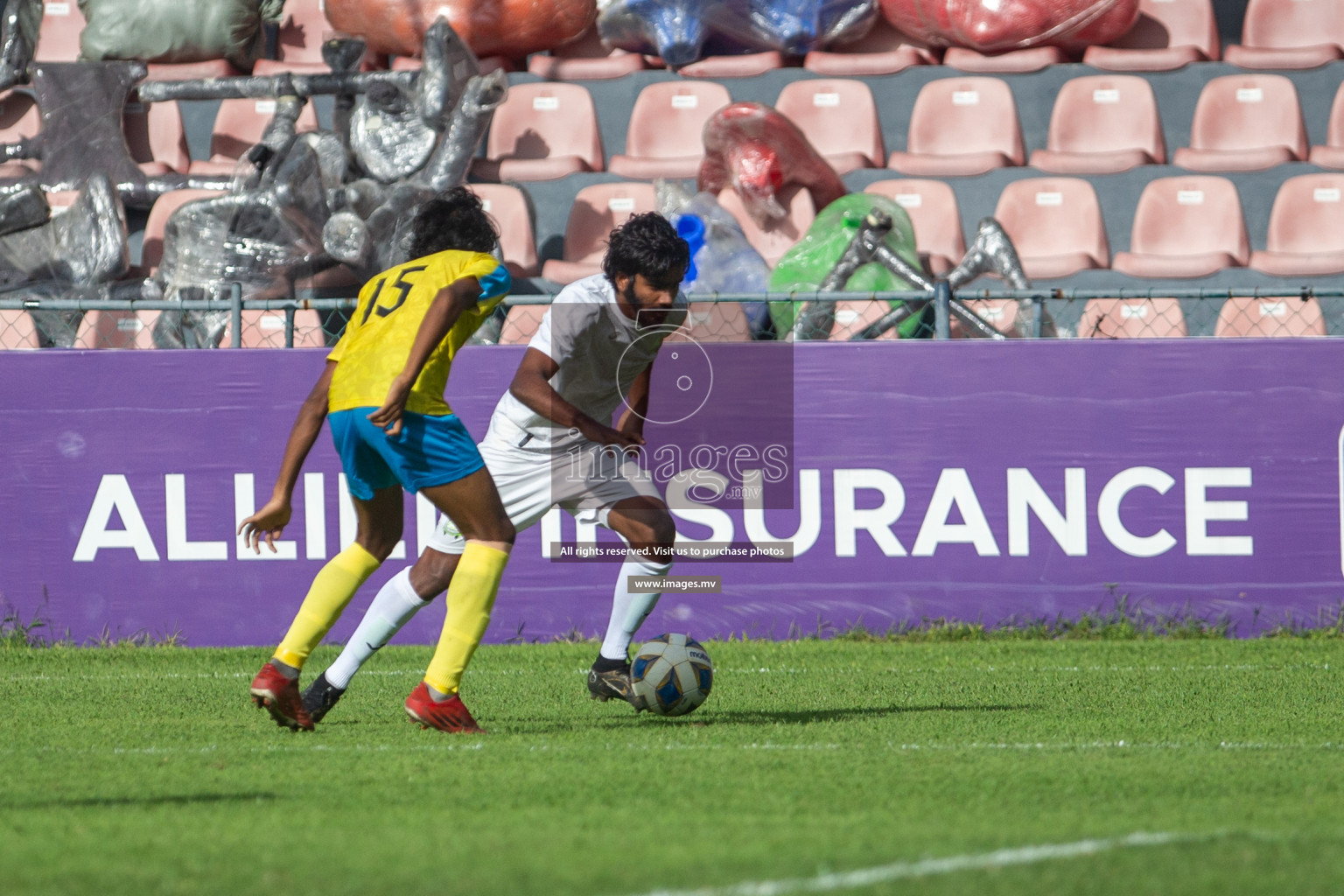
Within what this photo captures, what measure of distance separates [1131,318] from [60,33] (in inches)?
442

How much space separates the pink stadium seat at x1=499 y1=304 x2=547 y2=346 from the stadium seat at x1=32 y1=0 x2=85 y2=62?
7523 millimetres

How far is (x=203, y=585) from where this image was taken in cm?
841

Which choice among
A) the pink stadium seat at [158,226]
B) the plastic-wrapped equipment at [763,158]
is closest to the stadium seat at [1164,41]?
the plastic-wrapped equipment at [763,158]

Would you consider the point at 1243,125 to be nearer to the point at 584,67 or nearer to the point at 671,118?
the point at 671,118

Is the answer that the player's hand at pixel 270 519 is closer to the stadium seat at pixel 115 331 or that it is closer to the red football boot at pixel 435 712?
the red football boot at pixel 435 712

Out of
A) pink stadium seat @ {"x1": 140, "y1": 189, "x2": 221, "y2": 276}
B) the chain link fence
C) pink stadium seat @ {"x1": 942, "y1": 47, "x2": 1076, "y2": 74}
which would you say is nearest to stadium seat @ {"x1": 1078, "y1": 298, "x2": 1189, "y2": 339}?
the chain link fence

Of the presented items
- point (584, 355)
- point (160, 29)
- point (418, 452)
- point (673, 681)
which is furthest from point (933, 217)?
point (418, 452)

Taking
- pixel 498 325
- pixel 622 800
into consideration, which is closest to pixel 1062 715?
pixel 622 800

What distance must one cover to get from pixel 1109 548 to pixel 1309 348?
1505mm

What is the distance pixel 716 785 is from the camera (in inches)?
173

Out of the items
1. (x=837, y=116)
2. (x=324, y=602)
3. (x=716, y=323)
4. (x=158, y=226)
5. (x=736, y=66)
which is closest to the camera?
(x=324, y=602)

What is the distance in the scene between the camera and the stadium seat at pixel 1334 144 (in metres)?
13.4

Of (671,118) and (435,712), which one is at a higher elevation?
(671,118)

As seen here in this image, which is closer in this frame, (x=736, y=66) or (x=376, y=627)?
(x=376, y=627)
